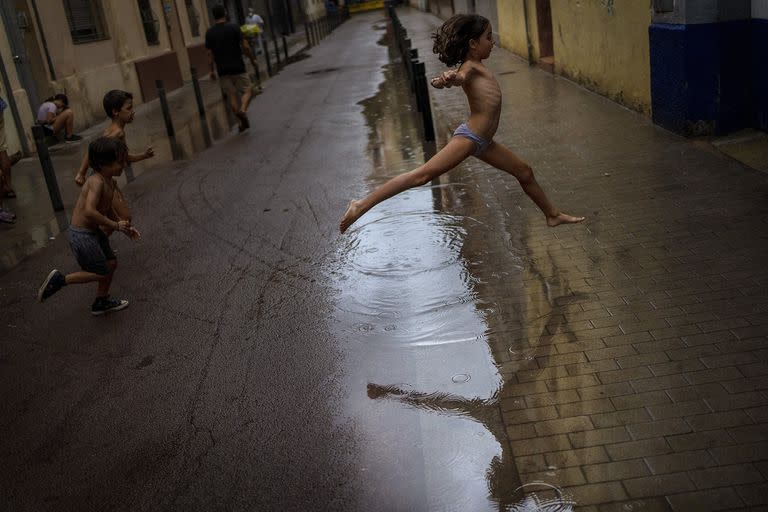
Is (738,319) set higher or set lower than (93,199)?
lower

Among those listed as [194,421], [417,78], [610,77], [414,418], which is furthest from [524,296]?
[610,77]

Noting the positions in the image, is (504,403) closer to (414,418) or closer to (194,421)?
(414,418)

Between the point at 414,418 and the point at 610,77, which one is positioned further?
the point at 610,77

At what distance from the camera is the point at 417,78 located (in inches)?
441

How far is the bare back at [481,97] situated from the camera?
17.5 ft

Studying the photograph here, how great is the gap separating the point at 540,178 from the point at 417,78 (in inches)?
150

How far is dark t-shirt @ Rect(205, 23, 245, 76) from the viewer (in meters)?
14.5

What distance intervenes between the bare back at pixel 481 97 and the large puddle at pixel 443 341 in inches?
39.6

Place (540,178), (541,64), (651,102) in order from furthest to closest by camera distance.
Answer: (541,64) < (651,102) < (540,178)


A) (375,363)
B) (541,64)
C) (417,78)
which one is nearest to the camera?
(375,363)

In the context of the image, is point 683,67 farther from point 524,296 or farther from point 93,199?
point 93,199

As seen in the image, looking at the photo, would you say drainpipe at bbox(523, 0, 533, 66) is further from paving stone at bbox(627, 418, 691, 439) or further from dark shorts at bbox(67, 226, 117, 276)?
paving stone at bbox(627, 418, 691, 439)

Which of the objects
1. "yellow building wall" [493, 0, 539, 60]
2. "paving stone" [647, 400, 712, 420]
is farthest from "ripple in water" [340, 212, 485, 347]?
"yellow building wall" [493, 0, 539, 60]

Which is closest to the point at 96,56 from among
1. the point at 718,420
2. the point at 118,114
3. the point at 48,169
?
the point at 48,169
